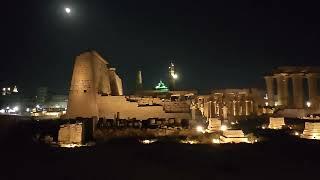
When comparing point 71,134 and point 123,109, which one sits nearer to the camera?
point 71,134

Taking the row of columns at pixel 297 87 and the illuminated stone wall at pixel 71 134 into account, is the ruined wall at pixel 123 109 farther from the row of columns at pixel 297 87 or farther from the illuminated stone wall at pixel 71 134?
the row of columns at pixel 297 87

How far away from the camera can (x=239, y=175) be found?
12281mm

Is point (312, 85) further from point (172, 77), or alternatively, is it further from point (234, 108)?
point (172, 77)

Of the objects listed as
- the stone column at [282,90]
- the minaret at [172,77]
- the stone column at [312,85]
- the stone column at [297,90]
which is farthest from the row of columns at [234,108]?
the minaret at [172,77]

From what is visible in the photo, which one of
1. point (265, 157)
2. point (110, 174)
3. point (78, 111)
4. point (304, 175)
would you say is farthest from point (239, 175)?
point (78, 111)

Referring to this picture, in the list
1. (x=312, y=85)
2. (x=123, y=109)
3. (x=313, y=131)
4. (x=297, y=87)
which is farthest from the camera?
(x=297, y=87)

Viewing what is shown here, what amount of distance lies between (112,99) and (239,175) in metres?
26.2

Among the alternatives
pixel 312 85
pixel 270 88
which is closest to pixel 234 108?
pixel 270 88

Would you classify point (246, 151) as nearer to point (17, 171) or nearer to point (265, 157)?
point (265, 157)

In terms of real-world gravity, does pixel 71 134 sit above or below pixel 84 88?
below

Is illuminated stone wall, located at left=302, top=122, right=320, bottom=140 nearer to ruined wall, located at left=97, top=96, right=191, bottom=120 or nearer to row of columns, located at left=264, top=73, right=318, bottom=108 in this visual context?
ruined wall, located at left=97, top=96, right=191, bottom=120

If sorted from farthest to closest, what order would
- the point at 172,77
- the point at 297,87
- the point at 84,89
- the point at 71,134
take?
the point at 172,77 → the point at 297,87 → the point at 84,89 → the point at 71,134

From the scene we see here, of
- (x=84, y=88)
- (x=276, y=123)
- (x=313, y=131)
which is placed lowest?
(x=313, y=131)

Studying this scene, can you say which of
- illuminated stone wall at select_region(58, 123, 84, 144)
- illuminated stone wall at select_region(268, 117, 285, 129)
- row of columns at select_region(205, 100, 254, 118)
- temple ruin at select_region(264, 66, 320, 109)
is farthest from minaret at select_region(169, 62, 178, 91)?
illuminated stone wall at select_region(58, 123, 84, 144)
